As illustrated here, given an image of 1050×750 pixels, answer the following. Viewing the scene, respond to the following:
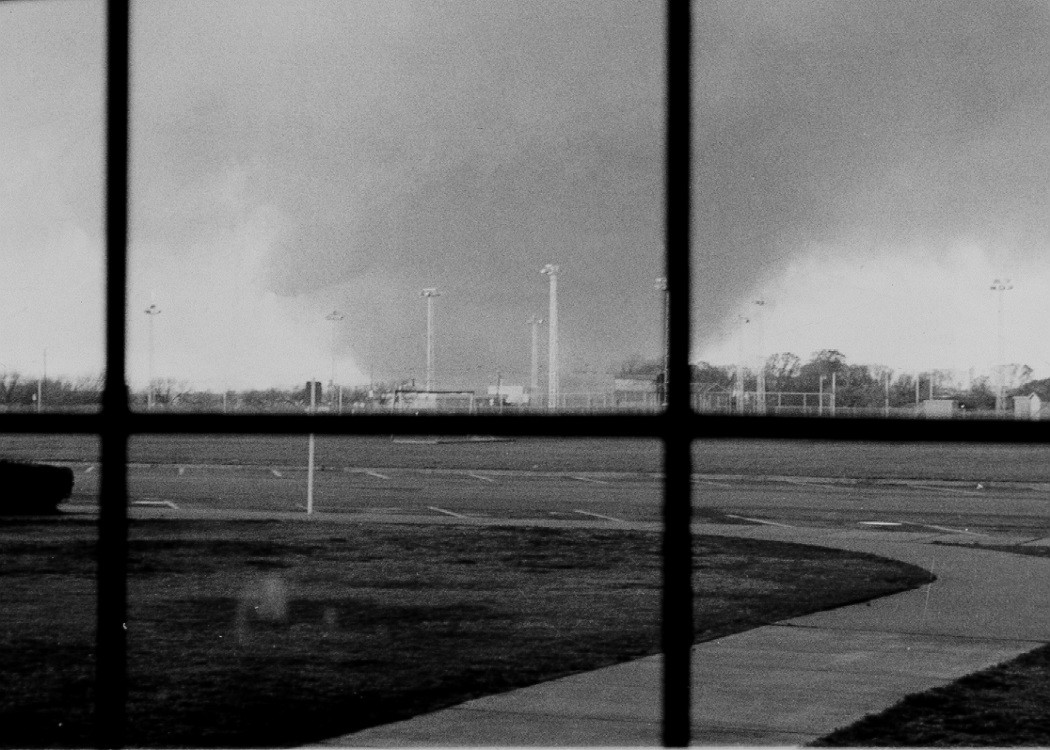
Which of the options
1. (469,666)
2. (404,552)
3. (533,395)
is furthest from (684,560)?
(404,552)

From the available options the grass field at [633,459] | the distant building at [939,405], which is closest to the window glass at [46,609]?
the distant building at [939,405]

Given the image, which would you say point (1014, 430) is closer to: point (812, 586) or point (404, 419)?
point (404, 419)

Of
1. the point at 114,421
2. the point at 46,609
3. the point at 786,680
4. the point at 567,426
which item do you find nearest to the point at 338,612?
the point at 46,609

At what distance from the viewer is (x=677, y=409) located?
4.93 feet

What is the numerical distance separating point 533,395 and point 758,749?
379cm

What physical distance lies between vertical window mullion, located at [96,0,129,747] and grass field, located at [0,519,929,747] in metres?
5.36

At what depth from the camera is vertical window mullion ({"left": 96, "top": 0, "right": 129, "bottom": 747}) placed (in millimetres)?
1719

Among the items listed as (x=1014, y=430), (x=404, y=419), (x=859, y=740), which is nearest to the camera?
(x=1014, y=430)

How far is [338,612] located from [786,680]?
4.78m

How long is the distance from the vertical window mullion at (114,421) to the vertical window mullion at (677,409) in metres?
0.66

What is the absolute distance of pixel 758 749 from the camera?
254 inches

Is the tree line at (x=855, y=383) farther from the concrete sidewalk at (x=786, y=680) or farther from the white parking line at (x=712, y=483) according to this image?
the white parking line at (x=712, y=483)

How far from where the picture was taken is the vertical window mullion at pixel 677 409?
150cm

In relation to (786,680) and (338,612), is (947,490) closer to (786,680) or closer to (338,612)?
(338,612)
